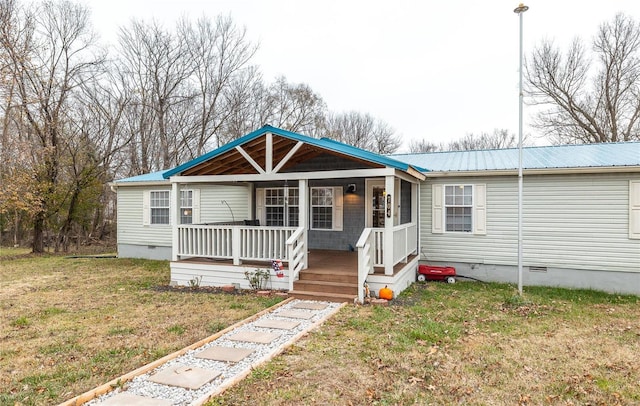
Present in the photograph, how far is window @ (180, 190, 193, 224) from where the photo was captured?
13117 millimetres

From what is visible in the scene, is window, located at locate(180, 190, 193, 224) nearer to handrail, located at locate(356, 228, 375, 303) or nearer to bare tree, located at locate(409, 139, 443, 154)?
handrail, located at locate(356, 228, 375, 303)

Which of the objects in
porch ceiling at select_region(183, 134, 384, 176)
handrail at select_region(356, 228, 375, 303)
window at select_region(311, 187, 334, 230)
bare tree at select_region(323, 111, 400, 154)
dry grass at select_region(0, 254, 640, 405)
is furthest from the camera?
bare tree at select_region(323, 111, 400, 154)

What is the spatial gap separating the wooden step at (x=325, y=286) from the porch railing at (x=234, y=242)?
0.73 meters

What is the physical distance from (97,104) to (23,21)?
5.14 meters

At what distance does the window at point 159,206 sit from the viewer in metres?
13.2

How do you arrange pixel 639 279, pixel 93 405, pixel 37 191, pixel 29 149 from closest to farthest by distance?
pixel 93 405 → pixel 639 279 → pixel 29 149 → pixel 37 191

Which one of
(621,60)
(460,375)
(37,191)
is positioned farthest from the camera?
(621,60)

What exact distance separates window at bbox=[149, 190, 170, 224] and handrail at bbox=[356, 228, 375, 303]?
856 centimetres

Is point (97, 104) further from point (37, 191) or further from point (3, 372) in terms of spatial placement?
point (3, 372)

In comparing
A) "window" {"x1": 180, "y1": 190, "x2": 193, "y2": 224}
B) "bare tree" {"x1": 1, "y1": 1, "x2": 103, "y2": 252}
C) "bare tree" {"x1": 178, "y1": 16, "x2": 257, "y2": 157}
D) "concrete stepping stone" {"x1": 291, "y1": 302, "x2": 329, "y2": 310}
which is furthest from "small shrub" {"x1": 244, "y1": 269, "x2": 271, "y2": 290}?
"bare tree" {"x1": 178, "y1": 16, "x2": 257, "y2": 157}

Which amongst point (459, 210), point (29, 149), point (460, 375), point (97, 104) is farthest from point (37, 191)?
point (460, 375)

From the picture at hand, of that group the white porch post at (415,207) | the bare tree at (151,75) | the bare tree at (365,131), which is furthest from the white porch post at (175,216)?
the bare tree at (365,131)

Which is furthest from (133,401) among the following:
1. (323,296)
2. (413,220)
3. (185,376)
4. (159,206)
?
(159,206)

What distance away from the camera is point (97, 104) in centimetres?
1903
